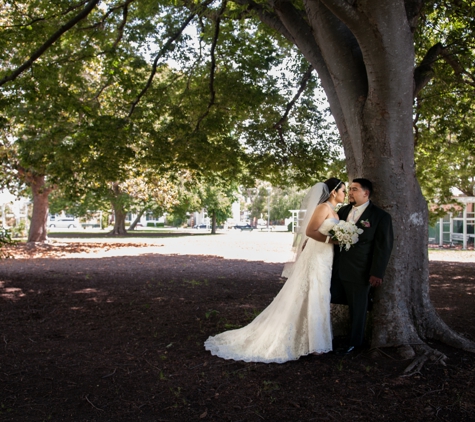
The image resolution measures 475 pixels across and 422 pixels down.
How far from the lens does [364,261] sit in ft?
17.6

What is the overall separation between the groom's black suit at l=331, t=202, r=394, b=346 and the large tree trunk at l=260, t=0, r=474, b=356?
27 centimetres

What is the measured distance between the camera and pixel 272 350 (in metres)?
5.41

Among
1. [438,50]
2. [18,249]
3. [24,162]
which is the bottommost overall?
[18,249]

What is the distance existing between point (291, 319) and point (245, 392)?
131 cm

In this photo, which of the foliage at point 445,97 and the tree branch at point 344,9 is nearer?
the tree branch at point 344,9

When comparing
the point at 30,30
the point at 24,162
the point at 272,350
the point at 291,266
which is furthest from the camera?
the point at 24,162

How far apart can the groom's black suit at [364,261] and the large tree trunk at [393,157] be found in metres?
0.27

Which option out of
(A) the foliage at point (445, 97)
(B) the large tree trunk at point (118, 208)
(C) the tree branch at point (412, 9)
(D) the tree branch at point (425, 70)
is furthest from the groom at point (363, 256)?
(B) the large tree trunk at point (118, 208)

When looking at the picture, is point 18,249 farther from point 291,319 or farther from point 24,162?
point 291,319

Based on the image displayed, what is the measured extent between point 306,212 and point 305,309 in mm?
1222

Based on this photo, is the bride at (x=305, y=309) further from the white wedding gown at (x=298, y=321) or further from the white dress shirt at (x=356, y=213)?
the white dress shirt at (x=356, y=213)

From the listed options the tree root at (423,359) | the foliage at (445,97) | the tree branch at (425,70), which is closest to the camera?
the tree root at (423,359)

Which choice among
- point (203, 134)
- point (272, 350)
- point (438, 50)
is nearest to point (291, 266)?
point (272, 350)

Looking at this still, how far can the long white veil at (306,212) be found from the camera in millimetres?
5754
